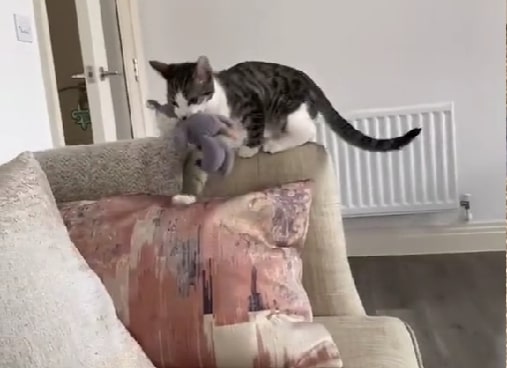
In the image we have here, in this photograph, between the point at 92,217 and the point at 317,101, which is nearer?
the point at 92,217

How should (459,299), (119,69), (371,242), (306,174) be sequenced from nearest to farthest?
(306,174) → (459,299) → (119,69) → (371,242)

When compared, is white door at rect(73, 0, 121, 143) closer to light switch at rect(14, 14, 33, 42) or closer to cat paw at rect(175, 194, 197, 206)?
light switch at rect(14, 14, 33, 42)

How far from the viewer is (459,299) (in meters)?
2.74

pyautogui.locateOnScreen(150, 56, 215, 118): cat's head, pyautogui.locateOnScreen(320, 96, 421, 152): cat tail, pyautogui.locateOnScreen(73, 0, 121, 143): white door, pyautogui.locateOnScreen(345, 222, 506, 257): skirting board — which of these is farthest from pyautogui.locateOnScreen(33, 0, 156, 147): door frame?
pyautogui.locateOnScreen(150, 56, 215, 118): cat's head

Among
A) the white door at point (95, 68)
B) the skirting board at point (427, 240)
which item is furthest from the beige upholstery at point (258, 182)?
the skirting board at point (427, 240)

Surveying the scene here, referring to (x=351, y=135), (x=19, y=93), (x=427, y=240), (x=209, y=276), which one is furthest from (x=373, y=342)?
(x=427, y=240)

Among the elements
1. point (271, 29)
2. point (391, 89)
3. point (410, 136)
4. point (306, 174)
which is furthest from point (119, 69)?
point (306, 174)

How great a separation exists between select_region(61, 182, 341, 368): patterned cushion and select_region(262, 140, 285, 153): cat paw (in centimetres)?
23

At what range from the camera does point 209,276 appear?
1118 mm

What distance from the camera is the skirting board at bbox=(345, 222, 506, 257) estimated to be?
10.9 ft

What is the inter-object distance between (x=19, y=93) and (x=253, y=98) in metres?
0.89

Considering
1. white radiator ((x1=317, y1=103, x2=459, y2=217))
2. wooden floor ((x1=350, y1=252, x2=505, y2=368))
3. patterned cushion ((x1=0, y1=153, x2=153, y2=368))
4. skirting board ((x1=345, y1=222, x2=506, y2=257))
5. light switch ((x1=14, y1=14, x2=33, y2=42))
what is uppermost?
light switch ((x1=14, y1=14, x2=33, y2=42))

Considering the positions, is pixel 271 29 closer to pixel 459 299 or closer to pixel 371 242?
pixel 371 242

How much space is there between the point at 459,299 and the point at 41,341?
6.93ft
